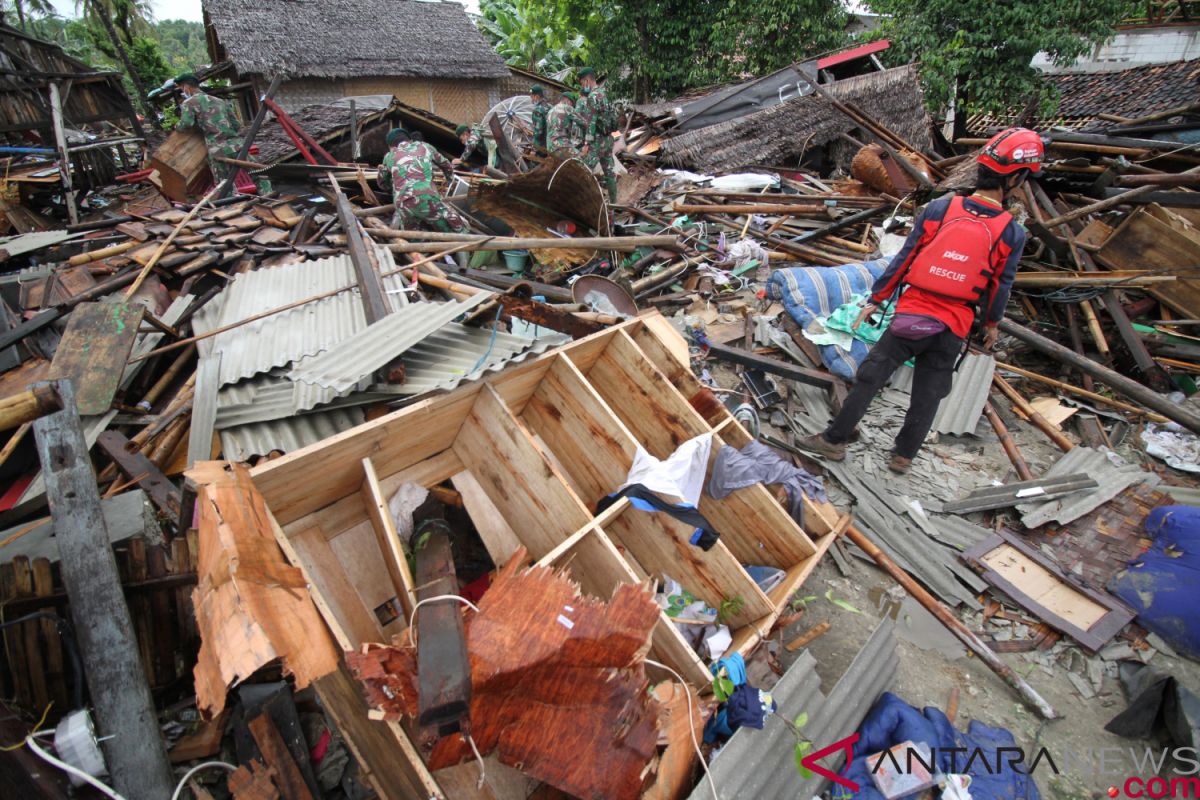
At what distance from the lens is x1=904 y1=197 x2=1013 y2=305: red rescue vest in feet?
11.2

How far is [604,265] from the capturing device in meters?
6.32

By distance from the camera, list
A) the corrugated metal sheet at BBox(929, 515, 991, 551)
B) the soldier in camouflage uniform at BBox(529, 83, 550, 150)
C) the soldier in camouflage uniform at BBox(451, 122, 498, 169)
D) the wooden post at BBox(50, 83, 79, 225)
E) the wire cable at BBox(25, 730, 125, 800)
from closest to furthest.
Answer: the wire cable at BBox(25, 730, 125, 800)
the corrugated metal sheet at BBox(929, 515, 991, 551)
the wooden post at BBox(50, 83, 79, 225)
the soldier in camouflage uniform at BBox(529, 83, 550, 150)
the soldier in camouflage uniform at BBox(451, 122, 498, 169)

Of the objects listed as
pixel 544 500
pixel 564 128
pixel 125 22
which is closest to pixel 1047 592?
pixel 544 500

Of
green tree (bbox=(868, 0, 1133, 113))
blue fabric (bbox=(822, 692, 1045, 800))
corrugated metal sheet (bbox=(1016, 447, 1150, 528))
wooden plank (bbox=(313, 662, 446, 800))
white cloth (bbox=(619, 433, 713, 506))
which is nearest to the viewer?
wooden plank (bbox=(313, 662, 446, 800))

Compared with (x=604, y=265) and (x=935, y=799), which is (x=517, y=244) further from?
(x=935, y=799)

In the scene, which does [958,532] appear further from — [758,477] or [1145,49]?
[1145,49]

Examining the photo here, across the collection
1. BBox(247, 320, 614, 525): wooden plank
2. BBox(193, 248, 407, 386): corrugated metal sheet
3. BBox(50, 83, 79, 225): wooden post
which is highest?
BBox(50, 83, 79, 225): wooden post

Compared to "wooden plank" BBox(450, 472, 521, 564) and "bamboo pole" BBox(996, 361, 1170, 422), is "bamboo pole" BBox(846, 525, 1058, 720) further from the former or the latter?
"bamboo pole" BBox(996, 361, 1170, 422)

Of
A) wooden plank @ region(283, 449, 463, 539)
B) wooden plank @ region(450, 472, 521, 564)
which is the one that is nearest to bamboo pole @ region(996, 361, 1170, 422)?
wooden plank @ region(450, 472, 521, 564)

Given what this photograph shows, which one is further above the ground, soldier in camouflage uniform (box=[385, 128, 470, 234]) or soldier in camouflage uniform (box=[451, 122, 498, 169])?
soldier in camouflage uniform (box=[451, 122, 498, 169])

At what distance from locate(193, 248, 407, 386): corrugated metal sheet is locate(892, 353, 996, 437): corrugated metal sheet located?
181 inches

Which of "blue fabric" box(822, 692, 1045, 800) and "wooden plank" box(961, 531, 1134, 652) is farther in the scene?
"wooden plank" box(961, 531, 1134, 652)

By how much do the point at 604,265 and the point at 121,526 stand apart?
492 cm

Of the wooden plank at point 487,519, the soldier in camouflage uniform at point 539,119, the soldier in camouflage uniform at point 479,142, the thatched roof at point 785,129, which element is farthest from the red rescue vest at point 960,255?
the soldier in camouflage uniform at point 479,142
